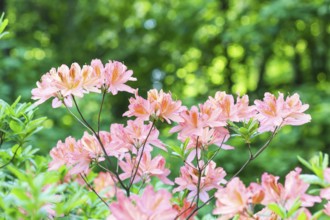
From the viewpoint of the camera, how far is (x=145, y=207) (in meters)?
0.70

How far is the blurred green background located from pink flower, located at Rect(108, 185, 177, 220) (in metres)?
3.23

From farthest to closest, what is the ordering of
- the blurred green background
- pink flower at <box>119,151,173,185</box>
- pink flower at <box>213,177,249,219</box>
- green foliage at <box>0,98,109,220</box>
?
the blurred green background, pink flower at <box>119,151,173,185</box>, pink flower at <box>213,177,249,219</box>, green foliage at <box>0,98,109,220</box>

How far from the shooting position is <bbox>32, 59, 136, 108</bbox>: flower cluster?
976 mm

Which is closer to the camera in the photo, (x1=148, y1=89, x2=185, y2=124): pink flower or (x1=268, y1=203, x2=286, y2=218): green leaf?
(x1=268, y1=203, x2=286, y2=218): green leaf

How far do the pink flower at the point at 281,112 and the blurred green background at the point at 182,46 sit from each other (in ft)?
9.60

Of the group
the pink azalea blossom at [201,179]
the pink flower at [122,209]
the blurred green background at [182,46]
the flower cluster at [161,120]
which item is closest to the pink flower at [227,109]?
the flower cluster at [161,120]

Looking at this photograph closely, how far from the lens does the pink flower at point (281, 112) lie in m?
0.98

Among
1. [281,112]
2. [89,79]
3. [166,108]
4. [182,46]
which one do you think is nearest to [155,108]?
[166,108]

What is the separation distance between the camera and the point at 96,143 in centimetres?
103

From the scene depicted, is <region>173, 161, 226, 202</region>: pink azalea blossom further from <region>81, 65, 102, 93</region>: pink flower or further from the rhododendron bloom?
<region>81, 65, 102, 93</region>: pink flower

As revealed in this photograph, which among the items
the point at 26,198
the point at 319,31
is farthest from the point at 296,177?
the point at 319,31

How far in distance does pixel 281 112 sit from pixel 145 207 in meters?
0.40

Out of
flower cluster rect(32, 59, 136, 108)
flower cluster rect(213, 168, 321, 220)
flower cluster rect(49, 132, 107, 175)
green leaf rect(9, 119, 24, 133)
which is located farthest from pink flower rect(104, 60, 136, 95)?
flower cluster rect(213, 168, 321, 220)

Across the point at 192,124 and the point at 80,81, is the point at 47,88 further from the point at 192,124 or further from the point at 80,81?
the point at 192,124
